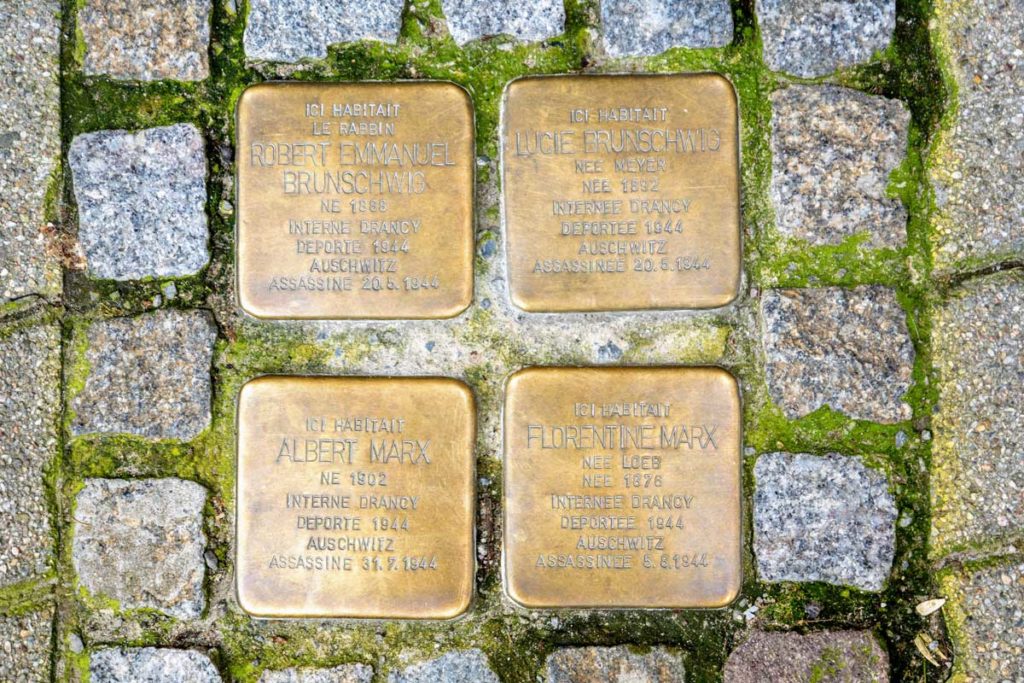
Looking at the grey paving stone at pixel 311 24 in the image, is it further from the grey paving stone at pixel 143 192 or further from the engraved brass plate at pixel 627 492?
the engraved brass plate at pixel 627 492

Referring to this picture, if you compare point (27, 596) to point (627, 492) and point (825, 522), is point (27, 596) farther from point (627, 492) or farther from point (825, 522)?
point (825, 522)

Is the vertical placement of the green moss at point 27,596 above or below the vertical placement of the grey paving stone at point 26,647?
Result: above

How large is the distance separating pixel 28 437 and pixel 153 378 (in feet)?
1.07

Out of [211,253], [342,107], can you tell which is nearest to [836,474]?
[342,107]

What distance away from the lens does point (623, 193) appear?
1.57 meters

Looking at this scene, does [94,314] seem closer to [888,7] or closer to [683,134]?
[683,134]

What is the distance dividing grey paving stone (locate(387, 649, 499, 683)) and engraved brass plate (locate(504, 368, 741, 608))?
0.19 m

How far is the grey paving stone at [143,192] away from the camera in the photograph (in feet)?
5.39

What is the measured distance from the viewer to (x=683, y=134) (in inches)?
62.0

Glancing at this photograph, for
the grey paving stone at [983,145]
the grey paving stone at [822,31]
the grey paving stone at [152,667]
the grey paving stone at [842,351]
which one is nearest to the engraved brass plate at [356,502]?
the grey paving stone at [152,667]

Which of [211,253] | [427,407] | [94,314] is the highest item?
[211,253]

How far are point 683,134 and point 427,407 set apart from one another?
32.3 inches

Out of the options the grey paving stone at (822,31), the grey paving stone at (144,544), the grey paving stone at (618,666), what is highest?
the grey paving stone at (822,31)

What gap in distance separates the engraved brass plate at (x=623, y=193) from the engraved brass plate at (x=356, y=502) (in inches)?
14.6
